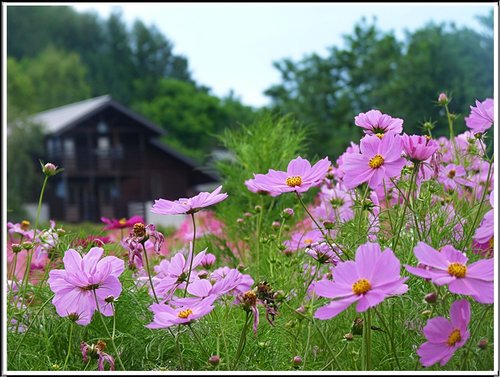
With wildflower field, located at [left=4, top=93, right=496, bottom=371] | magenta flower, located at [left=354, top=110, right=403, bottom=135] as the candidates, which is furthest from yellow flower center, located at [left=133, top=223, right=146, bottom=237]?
magenta flower, located at [left=354, top=110, right=403, bottom=135]

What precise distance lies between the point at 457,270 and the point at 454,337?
0.09 m

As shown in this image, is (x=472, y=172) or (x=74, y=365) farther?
(x=472, y=172)

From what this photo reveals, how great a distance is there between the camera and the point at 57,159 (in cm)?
1759

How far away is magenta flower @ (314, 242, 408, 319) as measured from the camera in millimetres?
774

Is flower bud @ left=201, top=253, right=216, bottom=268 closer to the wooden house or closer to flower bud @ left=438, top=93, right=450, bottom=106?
flower bud @ left=438, top=93, right=450, bottom=106

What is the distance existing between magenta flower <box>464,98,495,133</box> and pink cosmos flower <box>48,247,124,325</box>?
576 mm

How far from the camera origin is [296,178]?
3.20 ft

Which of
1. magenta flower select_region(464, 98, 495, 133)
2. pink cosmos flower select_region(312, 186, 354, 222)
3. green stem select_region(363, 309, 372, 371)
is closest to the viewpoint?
green stem select_region(363, 309, 372, 371)

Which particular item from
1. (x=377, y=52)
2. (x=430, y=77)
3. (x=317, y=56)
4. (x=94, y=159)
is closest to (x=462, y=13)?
(x=430, y=77)

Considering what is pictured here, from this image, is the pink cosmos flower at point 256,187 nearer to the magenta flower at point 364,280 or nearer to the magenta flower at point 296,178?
the magenta flower at point 296,178

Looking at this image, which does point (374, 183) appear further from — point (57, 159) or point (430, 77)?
point (57, 159)

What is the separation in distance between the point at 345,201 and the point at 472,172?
28 centimetres

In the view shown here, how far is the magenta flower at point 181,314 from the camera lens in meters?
0.86

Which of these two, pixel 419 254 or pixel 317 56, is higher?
pixel 317 56
